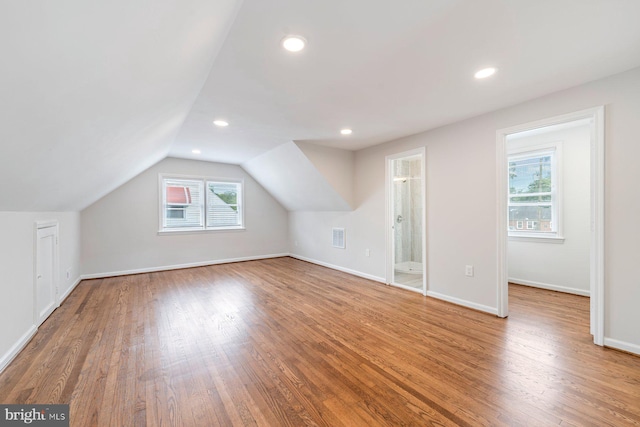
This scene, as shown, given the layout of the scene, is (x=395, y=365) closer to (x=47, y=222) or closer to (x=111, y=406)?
(x=111, y=406)

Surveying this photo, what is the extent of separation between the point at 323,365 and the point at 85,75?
226cm

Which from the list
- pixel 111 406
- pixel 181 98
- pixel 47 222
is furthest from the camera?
pixel 47 222

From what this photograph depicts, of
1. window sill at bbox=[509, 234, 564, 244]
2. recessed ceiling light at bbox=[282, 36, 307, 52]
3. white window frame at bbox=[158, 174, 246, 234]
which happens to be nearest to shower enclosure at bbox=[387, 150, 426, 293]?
window sill at bbox=[509, 234, 564, 244]

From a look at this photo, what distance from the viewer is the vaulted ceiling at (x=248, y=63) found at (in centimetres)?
98

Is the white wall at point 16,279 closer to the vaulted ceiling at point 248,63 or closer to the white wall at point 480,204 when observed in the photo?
the vaulted ceiling at point 248,63

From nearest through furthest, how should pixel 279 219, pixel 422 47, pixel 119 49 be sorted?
pixel 119 49 → pixel 422 47 → pixel 279 219

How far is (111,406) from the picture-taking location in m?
1.59

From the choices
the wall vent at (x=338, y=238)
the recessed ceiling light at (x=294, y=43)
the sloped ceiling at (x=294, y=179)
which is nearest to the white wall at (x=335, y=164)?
the sloped ceiling at (x=294, y=179)

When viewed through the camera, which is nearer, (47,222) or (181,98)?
(181,98)

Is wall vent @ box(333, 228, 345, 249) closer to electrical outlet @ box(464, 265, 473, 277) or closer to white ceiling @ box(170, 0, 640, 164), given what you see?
electrical outlet @ box(464, 265, 473, 277)

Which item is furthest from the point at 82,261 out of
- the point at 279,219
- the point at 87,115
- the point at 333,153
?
the point at 333,153

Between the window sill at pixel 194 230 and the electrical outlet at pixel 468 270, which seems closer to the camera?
the electrical outlet at pixel 468 270

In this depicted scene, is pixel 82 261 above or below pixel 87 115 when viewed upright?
below

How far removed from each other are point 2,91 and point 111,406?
69.1 inches
